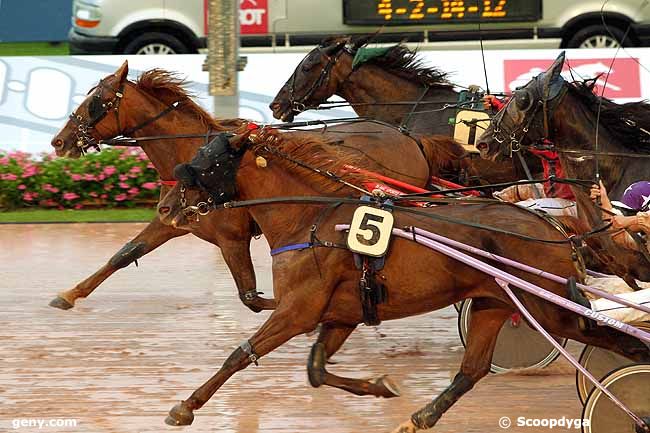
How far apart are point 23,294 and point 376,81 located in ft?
11.0

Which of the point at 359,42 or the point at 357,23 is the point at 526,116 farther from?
the point at 357,23

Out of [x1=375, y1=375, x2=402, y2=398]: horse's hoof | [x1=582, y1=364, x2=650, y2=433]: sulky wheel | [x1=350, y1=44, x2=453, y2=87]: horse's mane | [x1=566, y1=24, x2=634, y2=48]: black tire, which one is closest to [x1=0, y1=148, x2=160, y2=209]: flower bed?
[x1=350, y1=44, x2=453, y2=87]: horse's mane

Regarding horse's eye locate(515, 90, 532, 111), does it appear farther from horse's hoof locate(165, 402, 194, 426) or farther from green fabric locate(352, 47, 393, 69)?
horse's hoof locate(165, 402, 194, 426)

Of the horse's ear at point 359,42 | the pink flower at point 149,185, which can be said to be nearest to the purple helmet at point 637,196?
the horse's ear at point 359,42

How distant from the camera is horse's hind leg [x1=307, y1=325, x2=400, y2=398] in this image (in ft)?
19.3

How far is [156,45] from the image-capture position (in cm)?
1573

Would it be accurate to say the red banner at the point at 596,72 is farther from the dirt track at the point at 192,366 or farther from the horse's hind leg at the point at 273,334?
the horse's hind leg at the point at 273,334

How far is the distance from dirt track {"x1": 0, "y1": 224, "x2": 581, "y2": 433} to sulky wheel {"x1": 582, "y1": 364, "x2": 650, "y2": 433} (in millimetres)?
817

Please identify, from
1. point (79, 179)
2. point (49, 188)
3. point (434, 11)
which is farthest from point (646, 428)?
point (434, 11)

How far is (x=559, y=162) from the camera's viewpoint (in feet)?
24.0

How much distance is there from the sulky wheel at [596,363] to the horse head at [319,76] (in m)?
4.02

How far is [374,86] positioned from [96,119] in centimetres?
228

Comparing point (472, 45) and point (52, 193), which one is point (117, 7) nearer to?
point (52, 193)

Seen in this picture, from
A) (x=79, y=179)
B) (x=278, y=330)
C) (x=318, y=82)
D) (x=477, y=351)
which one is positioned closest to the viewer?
(x=278, y=330)
